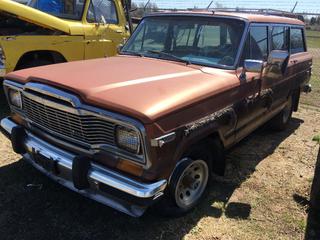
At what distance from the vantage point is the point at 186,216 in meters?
3.63

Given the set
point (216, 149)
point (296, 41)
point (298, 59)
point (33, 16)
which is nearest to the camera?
point (216, 149)

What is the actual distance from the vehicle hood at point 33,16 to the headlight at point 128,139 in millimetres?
4181

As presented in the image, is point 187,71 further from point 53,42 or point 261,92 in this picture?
point 53,42

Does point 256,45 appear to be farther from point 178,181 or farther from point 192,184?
point 178,181

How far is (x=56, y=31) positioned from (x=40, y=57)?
54cm

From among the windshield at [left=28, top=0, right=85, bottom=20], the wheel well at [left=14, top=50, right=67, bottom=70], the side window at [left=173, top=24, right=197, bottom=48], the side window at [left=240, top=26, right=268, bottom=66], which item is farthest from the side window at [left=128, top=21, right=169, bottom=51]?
the windshield at [left=28, top=0, right=85, bottom=20]

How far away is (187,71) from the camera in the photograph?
12.7 ft

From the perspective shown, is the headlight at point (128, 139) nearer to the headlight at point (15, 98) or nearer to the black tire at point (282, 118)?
the headlight at point (15, 98)

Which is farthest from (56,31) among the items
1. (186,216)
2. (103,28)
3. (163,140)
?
(163,140)

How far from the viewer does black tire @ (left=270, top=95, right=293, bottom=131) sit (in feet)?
20.0

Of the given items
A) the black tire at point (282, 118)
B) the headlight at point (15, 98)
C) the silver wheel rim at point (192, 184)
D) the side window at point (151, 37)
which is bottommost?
the black tire at point (282, 118)

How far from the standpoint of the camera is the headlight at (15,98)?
12.6ft

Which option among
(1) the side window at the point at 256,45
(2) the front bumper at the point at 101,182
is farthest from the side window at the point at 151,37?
(2) the front bumper at the point at 101,182

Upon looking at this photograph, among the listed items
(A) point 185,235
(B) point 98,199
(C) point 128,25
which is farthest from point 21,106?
(C) point 128,25
